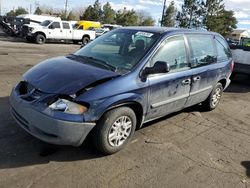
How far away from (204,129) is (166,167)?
1831 millimetres

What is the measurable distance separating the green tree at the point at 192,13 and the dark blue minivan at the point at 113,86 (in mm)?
49253

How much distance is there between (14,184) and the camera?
3.46 metres

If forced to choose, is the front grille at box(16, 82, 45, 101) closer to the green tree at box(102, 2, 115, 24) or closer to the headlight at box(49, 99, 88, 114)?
the headlight at box(49, 99, 88, 114)

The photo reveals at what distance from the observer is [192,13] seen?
5312cm

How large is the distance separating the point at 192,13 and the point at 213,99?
4930cm

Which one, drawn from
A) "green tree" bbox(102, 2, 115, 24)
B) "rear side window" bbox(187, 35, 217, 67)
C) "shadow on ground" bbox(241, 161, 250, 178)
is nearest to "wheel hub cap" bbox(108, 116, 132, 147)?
"shadow on ground" bbox(241, 161, 250, 178)

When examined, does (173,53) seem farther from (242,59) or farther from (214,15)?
(214,15)

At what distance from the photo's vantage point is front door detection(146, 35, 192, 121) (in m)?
4.70

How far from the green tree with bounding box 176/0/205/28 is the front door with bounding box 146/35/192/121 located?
4950cm

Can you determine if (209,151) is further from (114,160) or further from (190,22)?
(190,22)

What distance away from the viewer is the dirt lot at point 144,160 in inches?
146

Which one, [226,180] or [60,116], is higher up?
[60,116]

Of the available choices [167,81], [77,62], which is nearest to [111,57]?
[77,62]

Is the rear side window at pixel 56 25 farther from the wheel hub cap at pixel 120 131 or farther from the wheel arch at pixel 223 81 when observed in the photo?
the wheel hub cap at pixel 120 131
